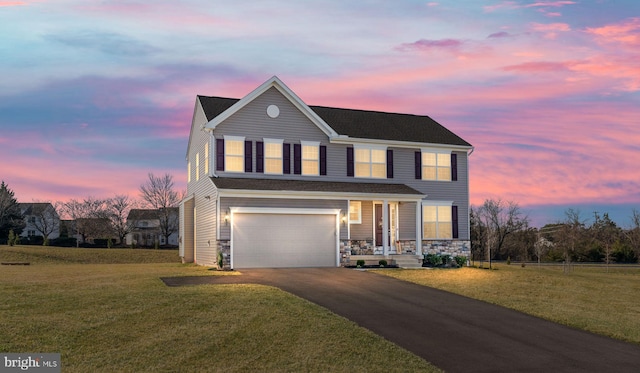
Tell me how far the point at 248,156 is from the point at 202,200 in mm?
3885

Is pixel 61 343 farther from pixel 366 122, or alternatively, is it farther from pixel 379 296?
pixel 366 122

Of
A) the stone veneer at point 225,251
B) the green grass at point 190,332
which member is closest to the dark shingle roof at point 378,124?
the stone veneer at point 225,251

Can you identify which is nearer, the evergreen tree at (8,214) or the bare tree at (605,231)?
the bare tree at (605,231)

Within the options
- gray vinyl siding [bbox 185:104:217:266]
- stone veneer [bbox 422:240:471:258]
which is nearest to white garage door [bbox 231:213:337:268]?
gray vinyl siding [bbox 185:104:217:266]

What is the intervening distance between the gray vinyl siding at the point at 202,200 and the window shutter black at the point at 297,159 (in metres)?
4.16

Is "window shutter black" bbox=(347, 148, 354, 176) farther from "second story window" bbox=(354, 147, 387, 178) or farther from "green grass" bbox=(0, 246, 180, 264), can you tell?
"green grass" bbox=(0, 246, 180, 264)

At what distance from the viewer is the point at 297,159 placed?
3012 centimetres

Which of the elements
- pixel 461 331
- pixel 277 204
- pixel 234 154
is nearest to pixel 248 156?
pixel 234 154

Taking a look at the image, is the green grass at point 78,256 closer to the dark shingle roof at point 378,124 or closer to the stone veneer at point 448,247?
the dark shingle roof at point 378,124

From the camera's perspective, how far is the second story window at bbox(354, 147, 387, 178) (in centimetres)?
3185

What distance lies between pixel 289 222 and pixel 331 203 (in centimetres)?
226

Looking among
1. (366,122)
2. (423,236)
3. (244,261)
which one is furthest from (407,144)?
(244,261)

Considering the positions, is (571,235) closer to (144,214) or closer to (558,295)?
(558,295)

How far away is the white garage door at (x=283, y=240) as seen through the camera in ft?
88.4
